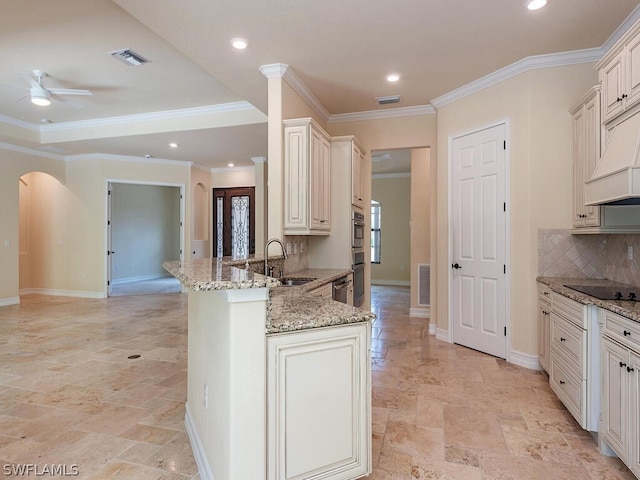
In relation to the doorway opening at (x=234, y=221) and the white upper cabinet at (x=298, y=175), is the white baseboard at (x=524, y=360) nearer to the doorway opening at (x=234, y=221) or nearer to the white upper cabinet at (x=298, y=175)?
the white upper cabinet at (x=298, y=175)

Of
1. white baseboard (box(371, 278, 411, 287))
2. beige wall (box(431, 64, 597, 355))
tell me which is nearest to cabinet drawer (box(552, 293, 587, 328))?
beige wall (box(431, 64, 597, 355))

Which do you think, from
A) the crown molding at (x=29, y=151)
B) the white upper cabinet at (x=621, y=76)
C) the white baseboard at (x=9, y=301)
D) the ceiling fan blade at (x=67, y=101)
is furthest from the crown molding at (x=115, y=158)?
the white upper cabinet at (x=621, y=76)

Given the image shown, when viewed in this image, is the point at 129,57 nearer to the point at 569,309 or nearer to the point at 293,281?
the point at 293,281

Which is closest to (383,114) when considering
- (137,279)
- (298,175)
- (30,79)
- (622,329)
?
(298,175)

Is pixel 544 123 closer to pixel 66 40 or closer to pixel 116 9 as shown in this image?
pixel 116 9

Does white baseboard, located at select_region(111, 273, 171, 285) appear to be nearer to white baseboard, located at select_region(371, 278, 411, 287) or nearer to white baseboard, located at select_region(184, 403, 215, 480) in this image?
white baseboard, located at select_region(371, 278, 411, 287)

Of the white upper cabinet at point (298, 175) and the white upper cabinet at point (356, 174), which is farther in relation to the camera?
the white upper cabinet at point (356, 174)

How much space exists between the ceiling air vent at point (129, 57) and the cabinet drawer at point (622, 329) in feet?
14.8

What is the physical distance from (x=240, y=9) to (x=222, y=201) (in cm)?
672

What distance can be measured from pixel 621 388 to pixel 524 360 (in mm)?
1807

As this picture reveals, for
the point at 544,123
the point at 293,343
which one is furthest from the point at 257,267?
the point at 544,123

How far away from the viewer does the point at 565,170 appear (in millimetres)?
3527

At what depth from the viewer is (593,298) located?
224cm

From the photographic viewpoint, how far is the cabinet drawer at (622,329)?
1833 millimetres
